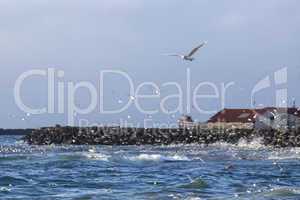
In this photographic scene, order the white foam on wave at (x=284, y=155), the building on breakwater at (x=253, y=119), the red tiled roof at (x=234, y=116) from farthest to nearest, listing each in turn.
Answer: the red tiled roof at (x=234, y=116)
the building on breakwater at (x=253, y=119)
the white foam on wave at (x=284, y=155)

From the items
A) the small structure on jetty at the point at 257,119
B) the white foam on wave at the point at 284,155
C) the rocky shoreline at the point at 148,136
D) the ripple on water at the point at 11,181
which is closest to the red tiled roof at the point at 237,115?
the small structure on jetty at the point at 257,119

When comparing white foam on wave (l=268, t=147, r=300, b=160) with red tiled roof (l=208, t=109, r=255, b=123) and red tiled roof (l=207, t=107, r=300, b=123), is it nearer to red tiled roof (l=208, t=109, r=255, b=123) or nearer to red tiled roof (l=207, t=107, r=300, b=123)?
red tiled roof (l=207, t=107, r=300, b=123)

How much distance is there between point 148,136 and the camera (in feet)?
295

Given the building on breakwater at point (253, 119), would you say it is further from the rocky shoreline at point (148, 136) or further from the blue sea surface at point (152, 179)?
the blue sea surface at point (152, 179)

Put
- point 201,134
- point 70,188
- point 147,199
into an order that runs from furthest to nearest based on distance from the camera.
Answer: point 201,134 < point 70,188 < point 147,199

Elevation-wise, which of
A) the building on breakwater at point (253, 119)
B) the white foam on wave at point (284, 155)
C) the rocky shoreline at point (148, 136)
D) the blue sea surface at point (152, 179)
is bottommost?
the blue sea surface at point (152, 179)

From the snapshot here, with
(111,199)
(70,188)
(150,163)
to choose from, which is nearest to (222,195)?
(111,199)

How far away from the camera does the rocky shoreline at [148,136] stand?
79131 mm

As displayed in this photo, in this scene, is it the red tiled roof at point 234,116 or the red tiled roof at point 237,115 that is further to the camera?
the red tiled roof at point 234,116

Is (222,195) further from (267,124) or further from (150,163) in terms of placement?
(267,124)

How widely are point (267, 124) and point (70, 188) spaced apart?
80933mm

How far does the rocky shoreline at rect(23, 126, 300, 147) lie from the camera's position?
79131mm

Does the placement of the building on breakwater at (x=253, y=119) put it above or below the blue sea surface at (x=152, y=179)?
above

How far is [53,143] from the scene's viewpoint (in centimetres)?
9188
